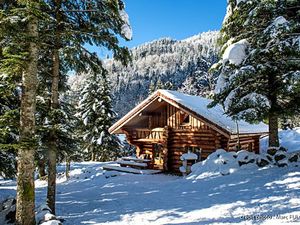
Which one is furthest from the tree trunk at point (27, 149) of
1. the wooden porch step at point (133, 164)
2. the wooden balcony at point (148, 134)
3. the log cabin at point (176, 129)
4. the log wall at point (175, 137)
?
the wooden balcony at point (148, 134)

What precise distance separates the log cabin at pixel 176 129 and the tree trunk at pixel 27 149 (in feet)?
38.3

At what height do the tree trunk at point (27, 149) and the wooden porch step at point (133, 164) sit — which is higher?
the tree trunk at point (27, 149)

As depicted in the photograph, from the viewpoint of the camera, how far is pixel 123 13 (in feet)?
35.9

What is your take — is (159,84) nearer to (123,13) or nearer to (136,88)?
(123,13)

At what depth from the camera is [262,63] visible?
527 inches

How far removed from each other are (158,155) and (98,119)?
35.5 ft

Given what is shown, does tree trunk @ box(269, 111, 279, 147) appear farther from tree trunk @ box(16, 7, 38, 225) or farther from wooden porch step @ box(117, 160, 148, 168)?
tree trunk @ box(16, 7, 38, 225)

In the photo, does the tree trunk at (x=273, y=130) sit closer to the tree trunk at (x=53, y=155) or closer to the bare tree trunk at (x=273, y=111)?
the bare tree trunk at (x=273, y=111)

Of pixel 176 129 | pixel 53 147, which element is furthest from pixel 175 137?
pixel 53 147

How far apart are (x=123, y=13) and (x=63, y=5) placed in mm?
2739

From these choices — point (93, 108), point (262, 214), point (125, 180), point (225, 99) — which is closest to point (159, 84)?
point (93, 108)

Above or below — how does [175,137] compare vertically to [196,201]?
above

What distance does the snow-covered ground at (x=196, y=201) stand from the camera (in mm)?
8680

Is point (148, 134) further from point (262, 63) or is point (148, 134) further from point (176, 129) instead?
point (262, 63)
